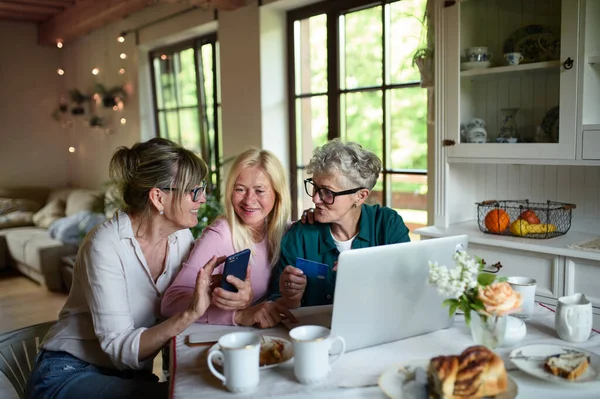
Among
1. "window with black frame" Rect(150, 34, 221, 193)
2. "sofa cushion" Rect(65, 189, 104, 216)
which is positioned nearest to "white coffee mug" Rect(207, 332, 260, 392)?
"window with black frame" Rect(150, 34, 221, 193)

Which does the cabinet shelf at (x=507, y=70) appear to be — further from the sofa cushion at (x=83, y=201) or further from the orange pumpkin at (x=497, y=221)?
the sofa cushion at (x=83, y=201)

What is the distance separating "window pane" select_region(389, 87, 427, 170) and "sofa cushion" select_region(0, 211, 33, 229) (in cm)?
490

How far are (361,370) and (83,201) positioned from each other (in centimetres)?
554

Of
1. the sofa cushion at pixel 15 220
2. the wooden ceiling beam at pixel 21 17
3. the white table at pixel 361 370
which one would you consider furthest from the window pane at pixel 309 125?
the wooden ceiling beam at pixel 21 17

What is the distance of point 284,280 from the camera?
167cm

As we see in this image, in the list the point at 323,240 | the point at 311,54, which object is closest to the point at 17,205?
the point at 311,54

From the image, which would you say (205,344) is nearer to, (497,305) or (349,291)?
(349,291)

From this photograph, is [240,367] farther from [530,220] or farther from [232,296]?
[530,220]

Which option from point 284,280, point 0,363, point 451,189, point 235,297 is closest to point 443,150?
point 451,189

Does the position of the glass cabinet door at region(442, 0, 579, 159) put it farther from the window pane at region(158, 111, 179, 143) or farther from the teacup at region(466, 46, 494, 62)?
the window pane at region(158, 111, 179, 143)

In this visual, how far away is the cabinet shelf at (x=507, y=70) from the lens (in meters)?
2.30

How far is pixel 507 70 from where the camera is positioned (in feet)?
8.07

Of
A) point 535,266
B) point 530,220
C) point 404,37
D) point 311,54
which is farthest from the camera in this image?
point 311,54

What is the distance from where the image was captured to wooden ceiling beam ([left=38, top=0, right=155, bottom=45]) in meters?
5.00
